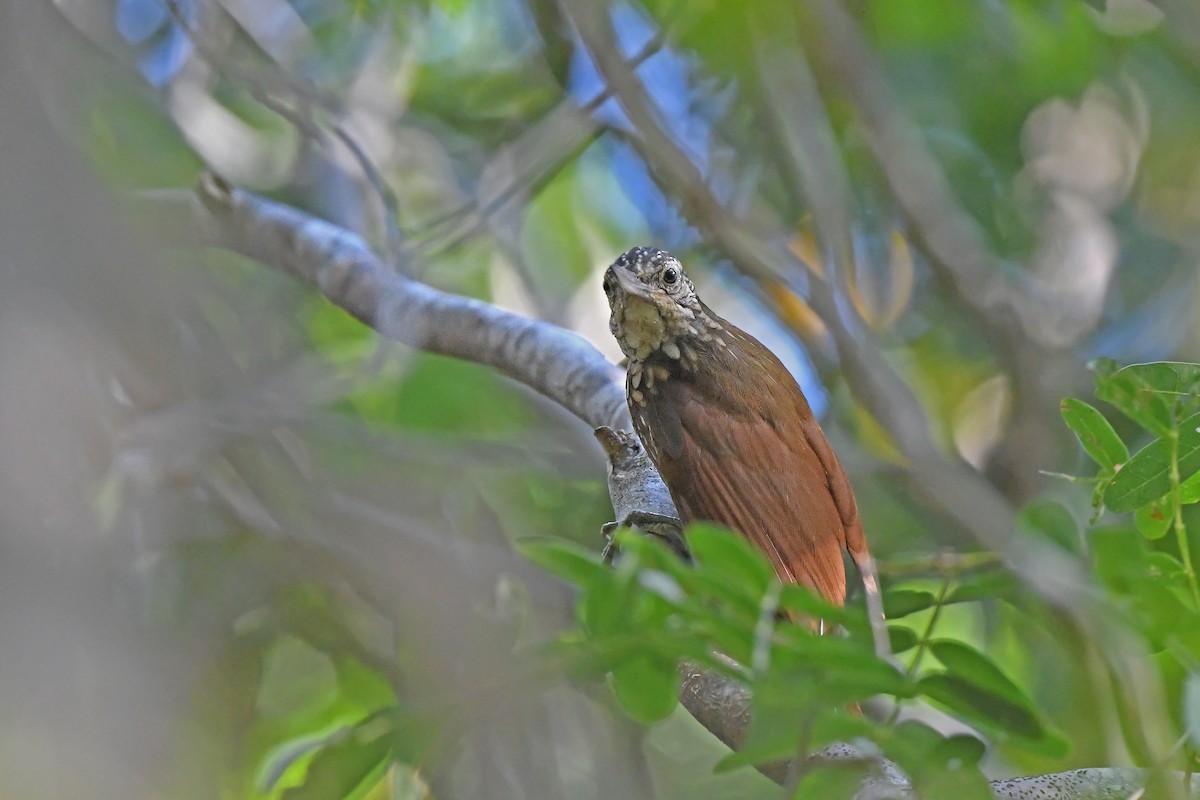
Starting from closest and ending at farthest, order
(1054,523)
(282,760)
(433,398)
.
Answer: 1. (1054,523)
2. (282,760)
3. (433,398)

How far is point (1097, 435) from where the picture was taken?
67.2 inches

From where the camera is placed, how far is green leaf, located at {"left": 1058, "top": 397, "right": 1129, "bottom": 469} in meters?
1.69

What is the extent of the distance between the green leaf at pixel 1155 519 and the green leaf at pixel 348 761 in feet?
3.67

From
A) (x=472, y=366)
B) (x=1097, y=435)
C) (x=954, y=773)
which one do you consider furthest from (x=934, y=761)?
(x=472, y=366)

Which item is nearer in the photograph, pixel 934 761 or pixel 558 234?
pixel 934 761

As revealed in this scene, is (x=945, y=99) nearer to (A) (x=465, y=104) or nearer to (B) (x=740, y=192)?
(B) (x=740, y=192)

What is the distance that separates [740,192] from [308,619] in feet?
8.85

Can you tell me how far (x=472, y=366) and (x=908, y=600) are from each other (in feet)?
9.26

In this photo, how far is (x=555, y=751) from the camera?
8.30 ft

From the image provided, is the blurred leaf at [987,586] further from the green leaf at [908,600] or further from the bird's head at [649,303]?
the bird's head at [649,303]

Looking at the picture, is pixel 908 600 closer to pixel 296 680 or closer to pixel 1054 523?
pixel 1054 523

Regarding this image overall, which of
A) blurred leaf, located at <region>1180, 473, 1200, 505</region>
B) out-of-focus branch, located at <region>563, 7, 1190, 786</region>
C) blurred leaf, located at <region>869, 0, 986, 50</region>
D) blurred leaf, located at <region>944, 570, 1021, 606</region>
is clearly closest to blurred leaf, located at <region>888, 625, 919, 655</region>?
A: blurred leaf, located at <region>944, 570, 1021, 606</region>

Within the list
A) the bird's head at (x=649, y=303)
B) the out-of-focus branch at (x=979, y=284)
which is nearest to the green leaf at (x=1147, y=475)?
the bird's head at (x=649, y=303)

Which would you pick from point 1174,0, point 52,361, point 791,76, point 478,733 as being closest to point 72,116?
point 52,361
